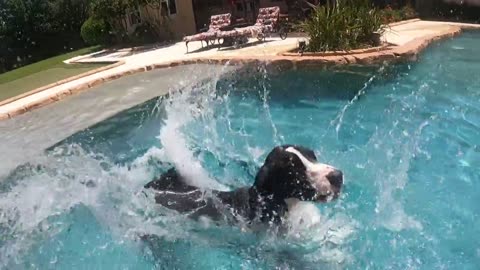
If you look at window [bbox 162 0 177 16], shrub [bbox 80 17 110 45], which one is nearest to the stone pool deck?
window [bbox 162 0 177 16]

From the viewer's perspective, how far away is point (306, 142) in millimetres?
7562

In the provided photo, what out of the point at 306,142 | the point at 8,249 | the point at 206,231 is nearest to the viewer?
the point at 206,231

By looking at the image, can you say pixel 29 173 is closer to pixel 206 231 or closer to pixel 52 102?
pixel 206 231

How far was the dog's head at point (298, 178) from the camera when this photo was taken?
3.90 m

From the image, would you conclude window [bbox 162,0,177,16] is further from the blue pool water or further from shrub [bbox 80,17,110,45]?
the blue pool water

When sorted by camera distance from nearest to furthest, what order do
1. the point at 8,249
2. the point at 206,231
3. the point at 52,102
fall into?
the point at 206,231 < the point at 8,249 < the point at 52,102

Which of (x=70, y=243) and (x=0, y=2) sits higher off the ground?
(x=0, y=2)

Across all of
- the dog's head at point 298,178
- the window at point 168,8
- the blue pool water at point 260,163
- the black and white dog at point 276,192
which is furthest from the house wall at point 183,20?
the dog's head at point 298,178

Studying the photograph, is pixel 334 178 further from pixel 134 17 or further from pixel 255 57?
pixel 134 17

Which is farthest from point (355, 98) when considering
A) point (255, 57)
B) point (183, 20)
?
point (183, 20)

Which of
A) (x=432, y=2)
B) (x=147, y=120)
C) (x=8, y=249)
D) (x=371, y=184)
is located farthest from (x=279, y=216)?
(x=432, y=2)

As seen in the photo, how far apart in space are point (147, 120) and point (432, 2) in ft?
46.5

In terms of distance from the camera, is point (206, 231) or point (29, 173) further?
Result: point (29, 173)

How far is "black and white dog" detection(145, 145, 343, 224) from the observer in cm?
392
